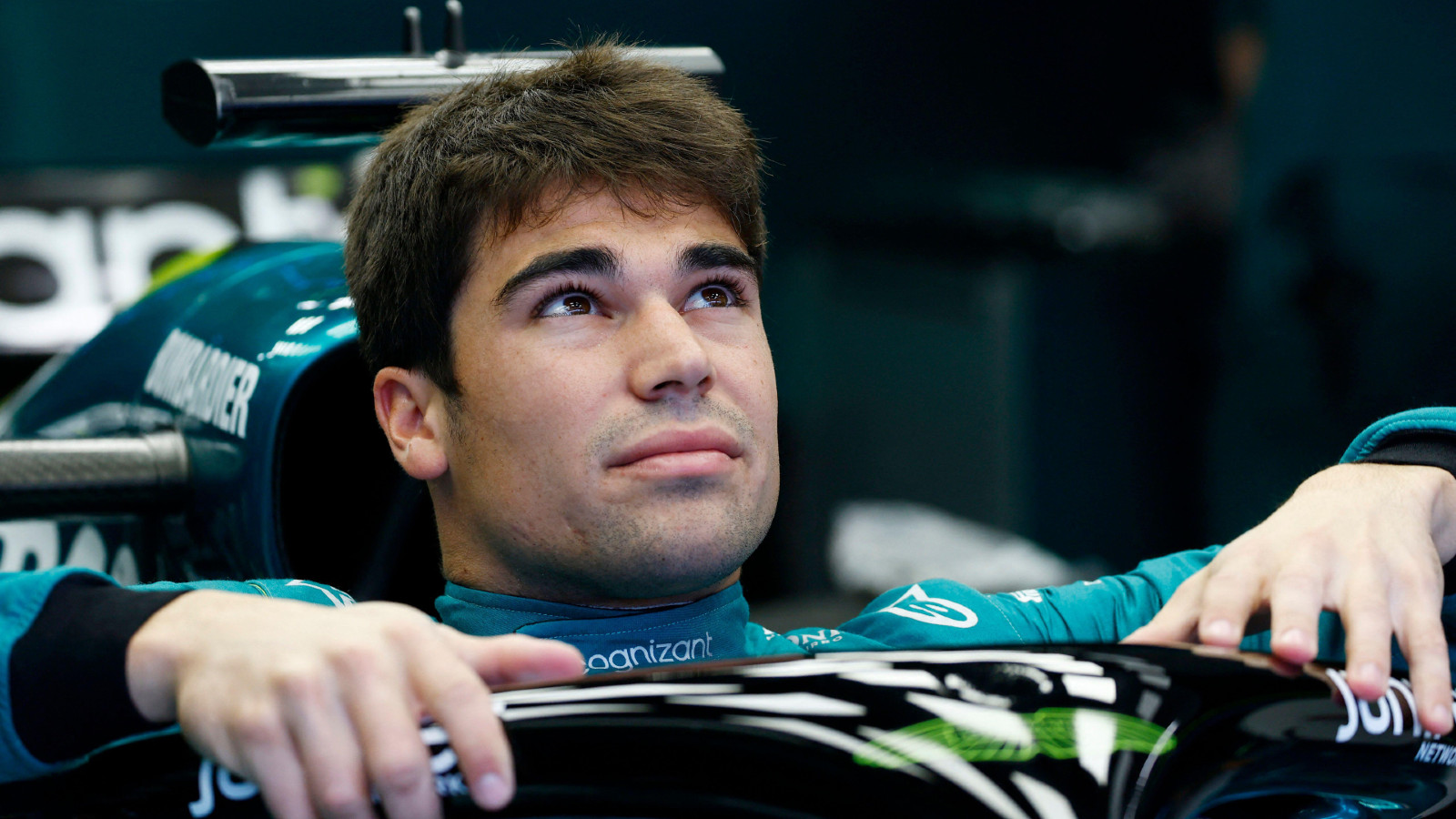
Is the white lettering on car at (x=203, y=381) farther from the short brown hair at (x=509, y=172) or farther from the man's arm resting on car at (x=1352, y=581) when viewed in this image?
the man's arm resting on car at (x=1352, y=581)

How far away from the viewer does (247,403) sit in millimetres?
941

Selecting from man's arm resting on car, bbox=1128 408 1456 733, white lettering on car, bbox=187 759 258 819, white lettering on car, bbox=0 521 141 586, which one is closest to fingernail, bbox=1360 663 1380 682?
man's arm resting on car, bbox=1128 408 1456 733

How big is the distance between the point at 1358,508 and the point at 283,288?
0.76m

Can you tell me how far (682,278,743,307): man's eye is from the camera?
85cm

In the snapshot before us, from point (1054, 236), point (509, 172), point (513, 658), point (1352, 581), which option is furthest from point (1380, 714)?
point (1054, 236)

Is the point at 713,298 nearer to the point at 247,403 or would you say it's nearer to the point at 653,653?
the point at 653,653

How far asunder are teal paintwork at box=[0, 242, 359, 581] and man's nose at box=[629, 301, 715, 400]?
0.29 meters

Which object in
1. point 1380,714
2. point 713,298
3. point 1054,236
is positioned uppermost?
point 713,298

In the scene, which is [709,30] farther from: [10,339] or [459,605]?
[459,605]

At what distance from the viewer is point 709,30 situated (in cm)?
280

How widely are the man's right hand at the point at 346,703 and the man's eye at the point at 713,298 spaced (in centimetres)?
41

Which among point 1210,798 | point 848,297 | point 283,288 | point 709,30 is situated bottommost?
point 848,297

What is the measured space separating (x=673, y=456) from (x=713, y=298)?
15cm

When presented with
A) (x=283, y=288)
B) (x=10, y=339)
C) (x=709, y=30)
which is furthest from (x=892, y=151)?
(x=283, y=288)
